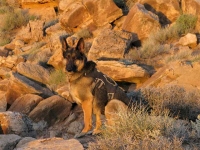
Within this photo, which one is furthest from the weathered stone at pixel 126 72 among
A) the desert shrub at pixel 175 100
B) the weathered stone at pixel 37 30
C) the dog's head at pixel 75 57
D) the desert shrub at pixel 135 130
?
the weathered stone at pixel 37 30

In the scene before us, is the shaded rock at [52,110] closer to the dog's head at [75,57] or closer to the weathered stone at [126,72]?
the weathered stone at [126,72]

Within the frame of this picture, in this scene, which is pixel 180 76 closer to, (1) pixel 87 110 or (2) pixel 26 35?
(1) pixel 87 110

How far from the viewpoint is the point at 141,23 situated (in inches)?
715

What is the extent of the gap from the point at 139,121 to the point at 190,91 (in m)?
4.05

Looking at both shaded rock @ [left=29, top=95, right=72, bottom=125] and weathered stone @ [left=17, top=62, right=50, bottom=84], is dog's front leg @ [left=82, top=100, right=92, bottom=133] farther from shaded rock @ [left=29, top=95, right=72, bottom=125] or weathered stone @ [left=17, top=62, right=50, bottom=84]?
weathered stone @ [left=17, top=62, right=50, bottom=84]

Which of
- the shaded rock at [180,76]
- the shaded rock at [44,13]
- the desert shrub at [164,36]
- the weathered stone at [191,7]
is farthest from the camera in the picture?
the shaded rock at [44,13]

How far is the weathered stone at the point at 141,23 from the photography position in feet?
59.3

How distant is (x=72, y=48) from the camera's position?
316 inches

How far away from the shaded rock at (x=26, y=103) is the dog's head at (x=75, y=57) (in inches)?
196

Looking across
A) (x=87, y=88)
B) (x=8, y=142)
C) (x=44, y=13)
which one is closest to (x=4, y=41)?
(x=44, y=13)

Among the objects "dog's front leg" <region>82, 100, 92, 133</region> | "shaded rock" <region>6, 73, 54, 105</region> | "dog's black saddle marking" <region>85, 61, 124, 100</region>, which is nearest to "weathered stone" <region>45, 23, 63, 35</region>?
"shaded rock" <region>6, 73, 54, 105</region>

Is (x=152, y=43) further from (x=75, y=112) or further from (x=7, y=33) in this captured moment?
(x=7, y=33)

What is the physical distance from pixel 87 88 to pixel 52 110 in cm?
447

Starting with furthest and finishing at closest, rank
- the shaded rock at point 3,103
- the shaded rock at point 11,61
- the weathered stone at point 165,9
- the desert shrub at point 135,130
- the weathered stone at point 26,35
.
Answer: the weathered stone at point 26,35, the weathered stone at point 165,9, the shaded rock at point 11,61, the shaded rock at point 3,103, the desert shrub at point 135,130
